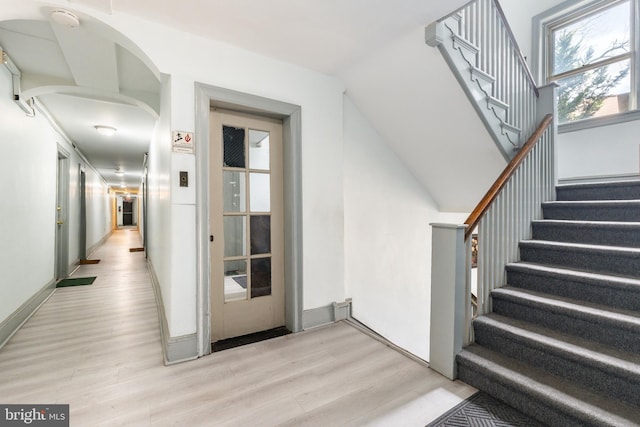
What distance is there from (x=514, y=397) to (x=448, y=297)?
64 centimetres

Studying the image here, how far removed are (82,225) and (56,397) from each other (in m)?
6.02

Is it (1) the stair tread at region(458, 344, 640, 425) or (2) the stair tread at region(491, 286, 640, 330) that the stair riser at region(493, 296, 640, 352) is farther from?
(1) the stair tread at region(458, 344, 640, 425)

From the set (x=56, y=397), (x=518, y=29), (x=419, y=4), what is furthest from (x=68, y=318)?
(x=518, y=29)

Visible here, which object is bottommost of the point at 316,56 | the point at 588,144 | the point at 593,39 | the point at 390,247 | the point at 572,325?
the point at 572,325

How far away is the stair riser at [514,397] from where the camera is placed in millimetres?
1500

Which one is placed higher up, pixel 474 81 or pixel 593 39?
pixel 593 39

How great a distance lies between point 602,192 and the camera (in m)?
2.72

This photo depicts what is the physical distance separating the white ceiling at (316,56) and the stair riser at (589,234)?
75 centimetres

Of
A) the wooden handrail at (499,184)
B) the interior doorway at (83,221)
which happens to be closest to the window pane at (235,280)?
the wooden handrail at (499,184)

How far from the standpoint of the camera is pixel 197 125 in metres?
2.23

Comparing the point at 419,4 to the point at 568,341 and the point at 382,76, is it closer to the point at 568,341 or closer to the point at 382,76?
the point at 382,76

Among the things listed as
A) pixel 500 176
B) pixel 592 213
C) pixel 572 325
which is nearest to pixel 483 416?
pixel 572 325

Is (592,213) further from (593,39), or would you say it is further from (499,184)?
(593,39)

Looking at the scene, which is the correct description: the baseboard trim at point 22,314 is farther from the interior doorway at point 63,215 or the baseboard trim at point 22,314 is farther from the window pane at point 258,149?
the window pane at point 258,149
